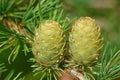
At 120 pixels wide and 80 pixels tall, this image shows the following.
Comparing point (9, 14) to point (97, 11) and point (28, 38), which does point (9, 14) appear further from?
point (97, 11)

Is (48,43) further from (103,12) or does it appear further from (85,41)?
(103,12)

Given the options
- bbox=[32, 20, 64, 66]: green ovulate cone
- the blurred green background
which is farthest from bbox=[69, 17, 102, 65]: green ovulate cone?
the blurred green background

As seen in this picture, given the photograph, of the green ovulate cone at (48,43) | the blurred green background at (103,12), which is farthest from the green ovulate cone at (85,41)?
the blurred green background at (103,12)

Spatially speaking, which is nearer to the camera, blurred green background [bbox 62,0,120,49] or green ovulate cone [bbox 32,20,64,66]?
green ovulate cone [bbox 32,20,64,66]

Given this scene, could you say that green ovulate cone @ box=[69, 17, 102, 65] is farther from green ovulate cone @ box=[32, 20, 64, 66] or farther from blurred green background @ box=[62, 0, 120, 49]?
blurred green background @ box=[62, 0, 120, 49]

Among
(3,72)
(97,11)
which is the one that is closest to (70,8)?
(97,11)
